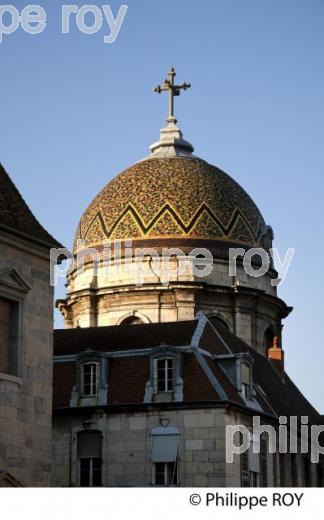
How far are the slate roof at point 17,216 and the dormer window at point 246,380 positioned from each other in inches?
494

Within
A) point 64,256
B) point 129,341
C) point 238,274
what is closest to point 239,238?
point 238,274

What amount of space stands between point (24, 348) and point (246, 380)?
46.2ft

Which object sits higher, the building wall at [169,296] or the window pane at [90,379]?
the building wall at [169,296]

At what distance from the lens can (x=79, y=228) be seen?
192ft

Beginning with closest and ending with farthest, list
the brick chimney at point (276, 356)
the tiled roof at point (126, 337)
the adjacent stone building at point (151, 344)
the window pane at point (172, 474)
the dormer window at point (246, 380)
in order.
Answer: the adjacent stone building at point (151, 344)
the window pane at point (172, 474)
the dormer window at point (246, 380)
the tiled roof at point (126, 337)
the brick chimney at point (276, 356)

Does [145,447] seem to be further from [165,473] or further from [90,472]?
[90,472]

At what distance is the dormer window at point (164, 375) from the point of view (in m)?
39.3

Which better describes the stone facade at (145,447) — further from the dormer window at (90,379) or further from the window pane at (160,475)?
the dormer window at (90,379)

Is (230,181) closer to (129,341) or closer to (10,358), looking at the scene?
(129,341)

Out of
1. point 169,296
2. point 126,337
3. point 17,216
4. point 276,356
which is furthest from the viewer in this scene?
point 276,356

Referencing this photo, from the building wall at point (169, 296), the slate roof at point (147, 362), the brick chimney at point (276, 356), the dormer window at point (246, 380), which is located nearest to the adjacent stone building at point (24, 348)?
the slate roof at point (147, 362)

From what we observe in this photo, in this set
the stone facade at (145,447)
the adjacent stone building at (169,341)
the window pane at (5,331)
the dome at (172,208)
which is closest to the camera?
the window pane at (5,331)

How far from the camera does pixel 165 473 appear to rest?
125 ft

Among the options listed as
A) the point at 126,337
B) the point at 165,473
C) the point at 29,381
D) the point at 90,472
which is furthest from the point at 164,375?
the point at 29,381
